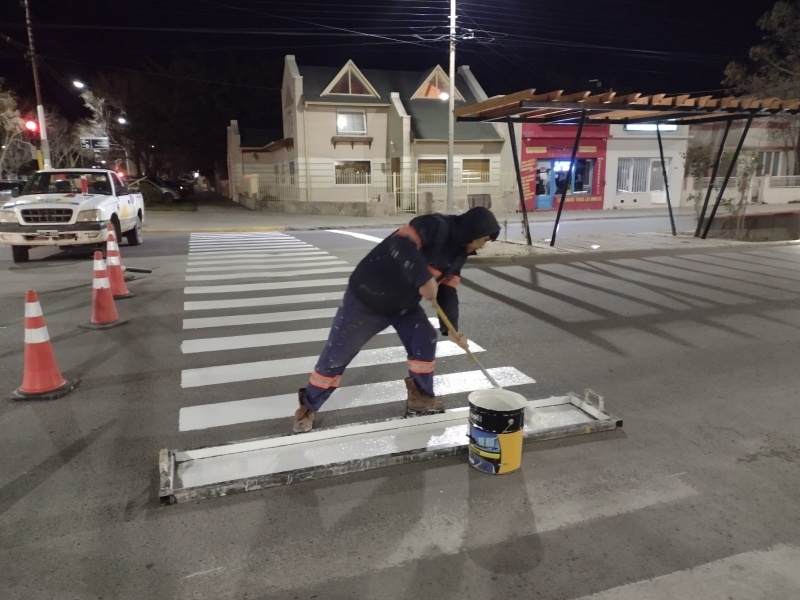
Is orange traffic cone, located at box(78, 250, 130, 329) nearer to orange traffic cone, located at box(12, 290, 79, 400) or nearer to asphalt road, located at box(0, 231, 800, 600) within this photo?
asphalt road, located at box(0, 231, 800, 600)

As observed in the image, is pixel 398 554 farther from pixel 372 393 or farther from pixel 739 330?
pixel 739 330

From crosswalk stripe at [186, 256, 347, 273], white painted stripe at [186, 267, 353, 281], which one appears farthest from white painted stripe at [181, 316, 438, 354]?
crosswalk stripe at [186, 256, 347, 273]

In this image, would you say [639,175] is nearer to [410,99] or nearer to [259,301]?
[410,99]

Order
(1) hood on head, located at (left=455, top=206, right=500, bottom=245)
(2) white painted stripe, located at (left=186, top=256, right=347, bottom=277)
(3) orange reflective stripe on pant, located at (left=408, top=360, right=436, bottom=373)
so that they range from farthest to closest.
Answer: (2) white painted stripe, located at (left=186, top=256, right=347, bottom=277) → (3) orange reflective stripe on pant, located at (left=408, top=360, right=436, bottom=373) → (1) hood on head, located at (left=455, top=206, right=500, bottom=245)

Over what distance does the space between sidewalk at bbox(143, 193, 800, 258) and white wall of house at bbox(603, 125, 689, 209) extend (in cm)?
137

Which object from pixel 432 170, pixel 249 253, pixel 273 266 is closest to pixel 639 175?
pixel 432 170

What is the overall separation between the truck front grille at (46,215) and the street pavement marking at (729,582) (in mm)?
12493

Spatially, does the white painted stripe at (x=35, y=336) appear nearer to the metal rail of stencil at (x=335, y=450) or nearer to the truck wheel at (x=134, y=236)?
the metal rail of stencil at (x=335, y=450)

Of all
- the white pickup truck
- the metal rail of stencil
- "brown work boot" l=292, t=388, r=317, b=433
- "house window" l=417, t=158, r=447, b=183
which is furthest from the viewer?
"house window" l=417, t=158, r=447, b=183

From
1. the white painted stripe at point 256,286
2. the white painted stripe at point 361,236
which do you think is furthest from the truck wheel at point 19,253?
the white painted stripe at point 361,236

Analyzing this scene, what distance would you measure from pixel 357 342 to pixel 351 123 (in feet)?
90.8

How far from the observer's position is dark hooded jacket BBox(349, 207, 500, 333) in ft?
12.3

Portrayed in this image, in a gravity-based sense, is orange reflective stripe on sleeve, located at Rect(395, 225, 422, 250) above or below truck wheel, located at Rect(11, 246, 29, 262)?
above

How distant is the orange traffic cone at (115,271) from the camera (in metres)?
8.58
